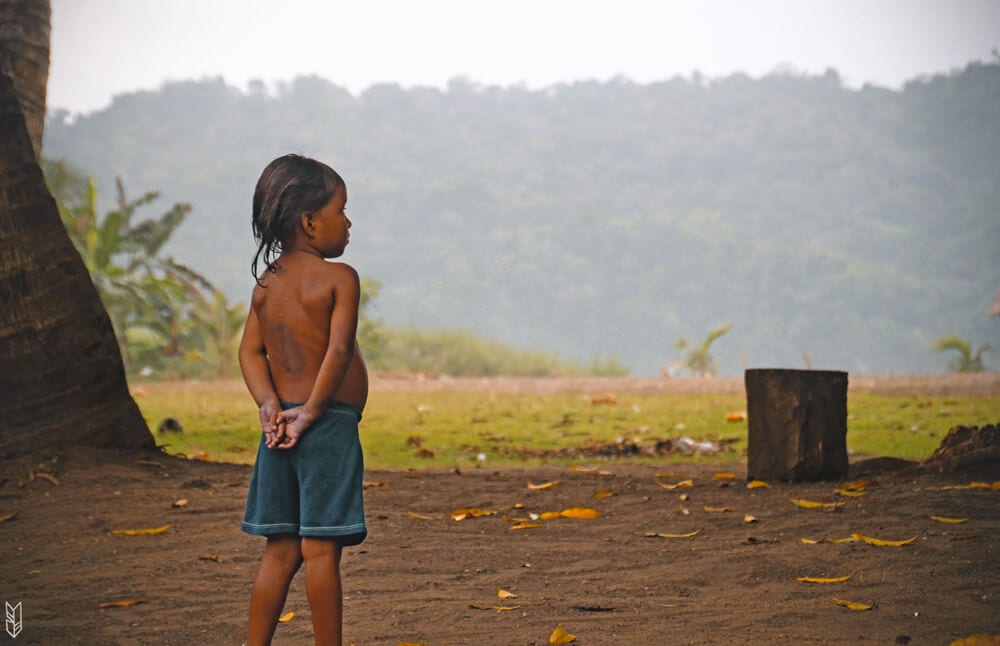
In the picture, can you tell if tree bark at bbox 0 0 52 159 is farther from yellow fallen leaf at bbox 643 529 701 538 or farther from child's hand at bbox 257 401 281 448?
child's hand at bbox 257 401 281 448

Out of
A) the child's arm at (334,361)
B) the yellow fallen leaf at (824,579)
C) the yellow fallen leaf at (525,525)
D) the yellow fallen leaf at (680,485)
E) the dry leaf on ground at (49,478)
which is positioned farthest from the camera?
the yellow fallen leaf at (680,485)

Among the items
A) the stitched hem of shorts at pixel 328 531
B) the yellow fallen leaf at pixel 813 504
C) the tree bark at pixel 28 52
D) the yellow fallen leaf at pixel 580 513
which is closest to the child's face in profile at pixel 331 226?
the stitched hem of shorts at pixel 328 531

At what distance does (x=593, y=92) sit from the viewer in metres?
95.1

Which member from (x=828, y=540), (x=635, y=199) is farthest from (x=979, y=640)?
(x=635, y=199)

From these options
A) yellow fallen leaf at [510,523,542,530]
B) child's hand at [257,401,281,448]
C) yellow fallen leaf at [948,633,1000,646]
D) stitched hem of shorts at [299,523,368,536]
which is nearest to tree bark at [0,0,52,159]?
yellow fallen leaf at [510,523,542,530]

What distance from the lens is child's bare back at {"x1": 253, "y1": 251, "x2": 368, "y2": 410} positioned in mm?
3100

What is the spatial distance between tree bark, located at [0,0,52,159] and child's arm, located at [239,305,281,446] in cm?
467

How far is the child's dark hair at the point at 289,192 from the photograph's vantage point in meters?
3.11

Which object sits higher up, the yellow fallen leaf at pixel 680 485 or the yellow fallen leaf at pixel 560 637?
the yellow fallen leaf at pixel 680 485

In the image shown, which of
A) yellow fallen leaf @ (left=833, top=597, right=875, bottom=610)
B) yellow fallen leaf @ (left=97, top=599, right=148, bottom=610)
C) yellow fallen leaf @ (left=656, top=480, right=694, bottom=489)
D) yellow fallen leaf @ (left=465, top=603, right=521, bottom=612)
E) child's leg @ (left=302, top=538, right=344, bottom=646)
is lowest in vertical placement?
yellow fallen leaf @ (left=97, top=599, right=148, bottom=610)

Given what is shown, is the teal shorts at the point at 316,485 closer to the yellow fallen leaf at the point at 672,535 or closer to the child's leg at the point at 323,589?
the child's leg at the point at 323,589

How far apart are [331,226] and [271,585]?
1.05 metres

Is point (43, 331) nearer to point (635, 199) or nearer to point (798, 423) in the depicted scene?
point (798, 423)

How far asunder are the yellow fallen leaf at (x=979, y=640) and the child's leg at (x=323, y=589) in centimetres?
182
